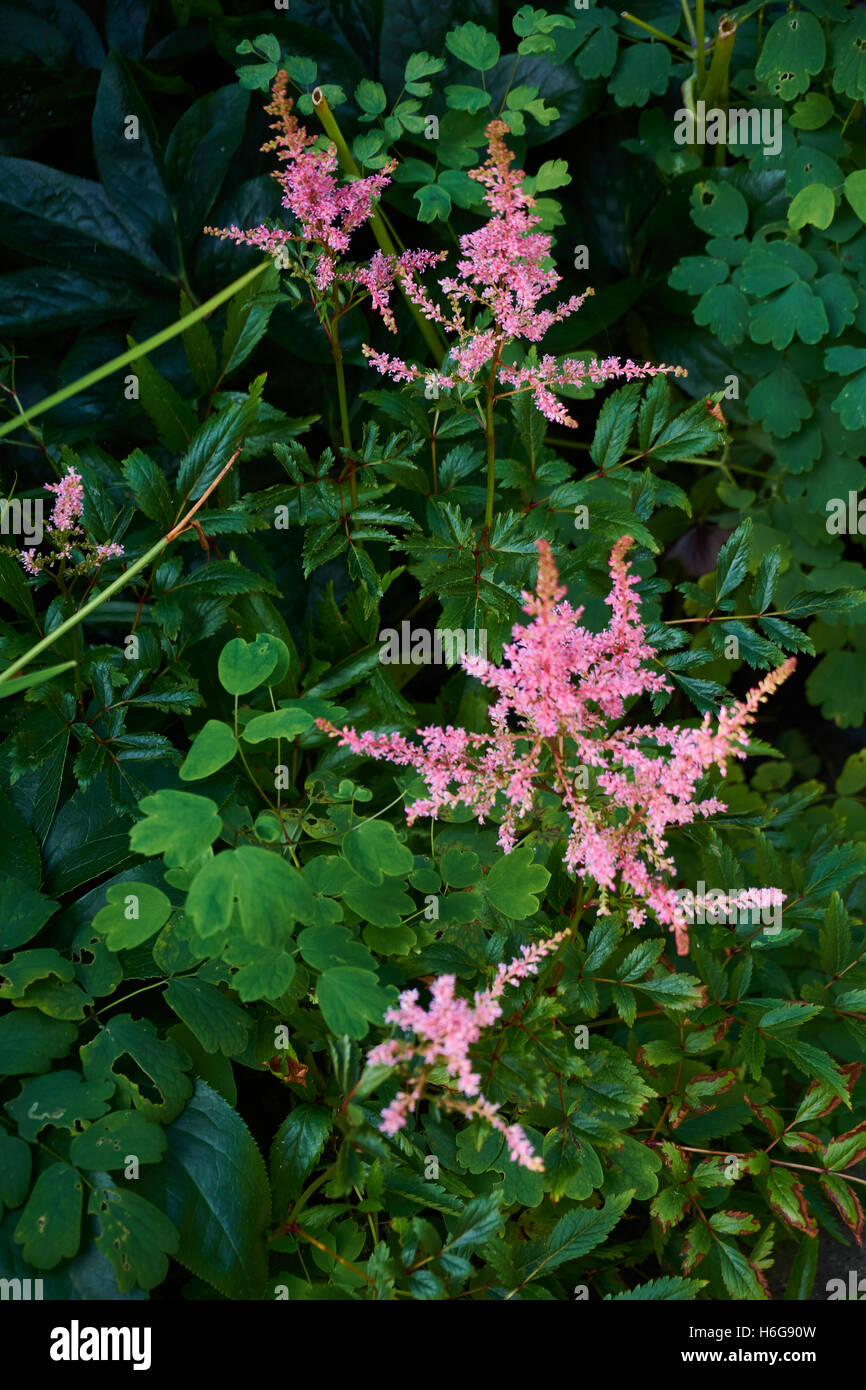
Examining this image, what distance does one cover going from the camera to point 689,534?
2.06 meters

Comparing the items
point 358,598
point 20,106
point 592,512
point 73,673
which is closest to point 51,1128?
point 73,673

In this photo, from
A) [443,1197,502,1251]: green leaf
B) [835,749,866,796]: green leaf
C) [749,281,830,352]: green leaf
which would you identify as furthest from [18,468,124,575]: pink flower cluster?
[835,749,866,796]: green leaf

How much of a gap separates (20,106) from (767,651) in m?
1.55

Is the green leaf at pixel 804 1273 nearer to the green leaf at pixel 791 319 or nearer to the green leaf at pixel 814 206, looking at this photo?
the green leaf at pixel 791 319

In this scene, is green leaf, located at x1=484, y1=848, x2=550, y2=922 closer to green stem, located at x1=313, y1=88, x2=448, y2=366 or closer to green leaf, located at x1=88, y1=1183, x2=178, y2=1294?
green leaf, located at x1=88, y1=1183, x2=178, y2=1294

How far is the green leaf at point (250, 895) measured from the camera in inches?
35.4

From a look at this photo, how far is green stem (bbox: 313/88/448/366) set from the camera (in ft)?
4.59

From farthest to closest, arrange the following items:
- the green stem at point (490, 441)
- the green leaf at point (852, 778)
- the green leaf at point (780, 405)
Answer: the green leaf at point (852, 778), the green leaf at point (780, 405), the green stem at point (490, 441)

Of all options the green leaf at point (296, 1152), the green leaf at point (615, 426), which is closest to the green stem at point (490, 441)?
the green leaf at point (615, 426)

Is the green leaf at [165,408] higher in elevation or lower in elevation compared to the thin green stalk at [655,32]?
lower

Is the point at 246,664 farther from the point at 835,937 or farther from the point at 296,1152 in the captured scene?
the point at 835,937

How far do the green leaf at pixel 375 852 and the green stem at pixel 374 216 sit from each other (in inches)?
26.6

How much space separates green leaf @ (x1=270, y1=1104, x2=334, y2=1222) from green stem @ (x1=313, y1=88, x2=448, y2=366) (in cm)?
97
